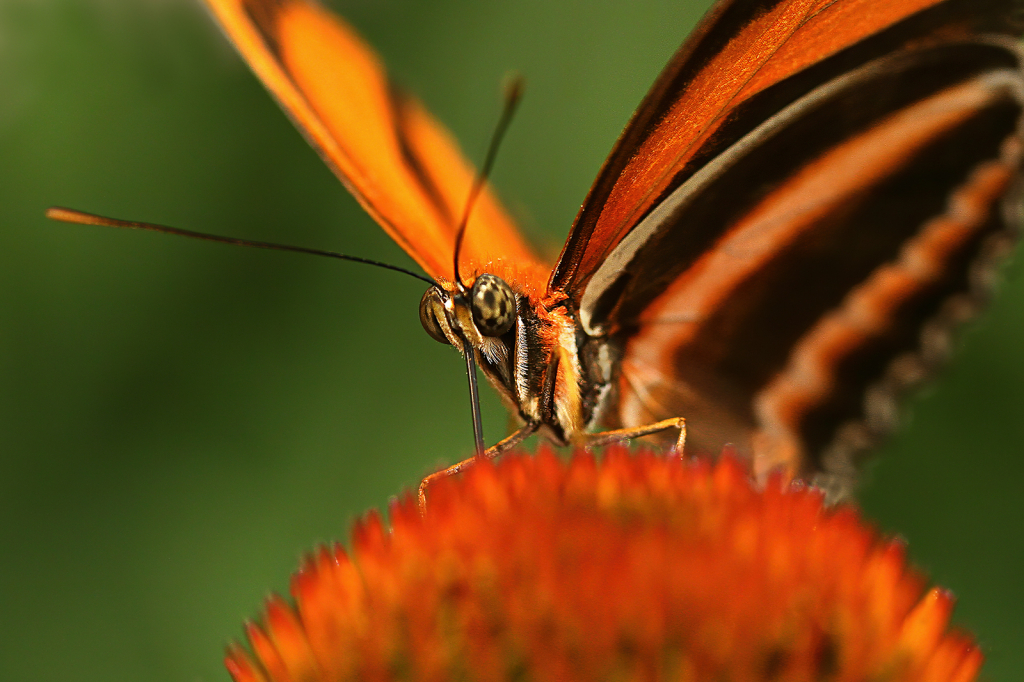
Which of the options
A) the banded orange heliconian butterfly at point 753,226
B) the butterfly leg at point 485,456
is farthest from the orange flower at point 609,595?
the banded orange heliconian butterfly at point 753,226

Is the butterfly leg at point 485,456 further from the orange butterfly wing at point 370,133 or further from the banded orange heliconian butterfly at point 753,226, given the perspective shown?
the orange butterfly wing at point 370,133

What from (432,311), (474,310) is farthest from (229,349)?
(474,310)

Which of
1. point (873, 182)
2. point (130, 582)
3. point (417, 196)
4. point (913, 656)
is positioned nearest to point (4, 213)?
point (130, 582)

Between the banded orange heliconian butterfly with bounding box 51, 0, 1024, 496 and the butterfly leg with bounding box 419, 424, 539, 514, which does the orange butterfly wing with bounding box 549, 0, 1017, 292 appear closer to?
the banded orange heliconian butterfly with bounding box 51, 0, 1024, 496

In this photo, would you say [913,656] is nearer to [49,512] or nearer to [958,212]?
[958,212]

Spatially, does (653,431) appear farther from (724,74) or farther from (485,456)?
(724,74)

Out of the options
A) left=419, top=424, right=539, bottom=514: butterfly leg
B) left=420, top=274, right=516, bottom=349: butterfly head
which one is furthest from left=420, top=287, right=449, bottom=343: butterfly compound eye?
left=419, top=424, right=539, bottom=514: butterfly leg
